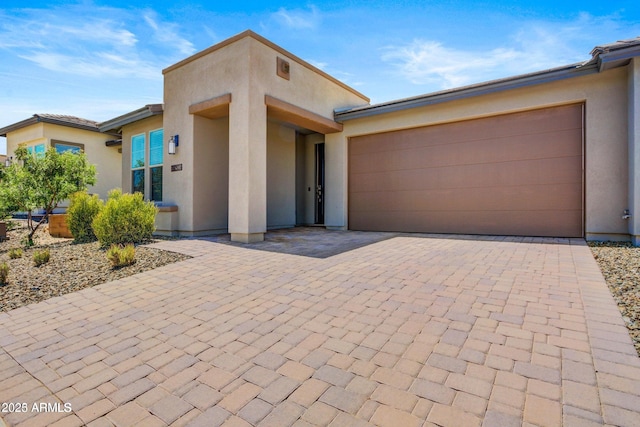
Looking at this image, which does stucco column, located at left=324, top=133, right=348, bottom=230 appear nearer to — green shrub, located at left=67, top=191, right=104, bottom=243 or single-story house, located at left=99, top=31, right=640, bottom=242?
single-story house, located at left=99, top=31, right=640, bottom=242

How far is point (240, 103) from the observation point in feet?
23.4

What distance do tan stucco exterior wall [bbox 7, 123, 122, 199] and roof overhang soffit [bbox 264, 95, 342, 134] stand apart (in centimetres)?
→ 916

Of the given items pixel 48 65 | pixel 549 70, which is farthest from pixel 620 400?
pixel 48 65

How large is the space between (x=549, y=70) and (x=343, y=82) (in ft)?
18.2

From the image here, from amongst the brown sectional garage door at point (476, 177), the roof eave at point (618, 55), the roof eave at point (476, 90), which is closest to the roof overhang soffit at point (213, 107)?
the roof eave at point (476, 90)

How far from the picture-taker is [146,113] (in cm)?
916

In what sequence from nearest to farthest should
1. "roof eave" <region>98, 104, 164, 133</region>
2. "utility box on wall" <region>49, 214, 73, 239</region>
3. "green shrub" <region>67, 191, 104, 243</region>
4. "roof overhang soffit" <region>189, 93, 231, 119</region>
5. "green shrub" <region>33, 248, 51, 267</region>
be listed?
"green shrub" <region>33, 248, 51, 267</region>
"roof overhang soffit" <region>189, 93, 231, 119</region>
"green shrub" <region>67, 191, 104, 243</region>
"utility box on wall" <region>49, 214, 73, 239</region>
"roof eave" <region>98, 104, 164, 133</region>

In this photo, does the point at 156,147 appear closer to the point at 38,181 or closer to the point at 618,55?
the point at 38,181

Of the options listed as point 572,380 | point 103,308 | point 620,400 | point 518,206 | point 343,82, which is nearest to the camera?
point 620,400

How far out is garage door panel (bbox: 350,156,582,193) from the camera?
696cm

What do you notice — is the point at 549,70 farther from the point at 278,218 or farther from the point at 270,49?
the point at 278,218

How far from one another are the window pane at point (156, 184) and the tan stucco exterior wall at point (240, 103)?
0.74 m

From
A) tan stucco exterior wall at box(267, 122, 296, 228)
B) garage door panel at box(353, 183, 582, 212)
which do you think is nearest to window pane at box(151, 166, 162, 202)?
tan stucco exterior wall at box(267, 122, 296, 228)

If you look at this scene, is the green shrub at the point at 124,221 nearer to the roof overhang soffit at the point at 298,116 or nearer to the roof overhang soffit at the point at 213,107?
the roof overhang soffit at the point at 213,107
